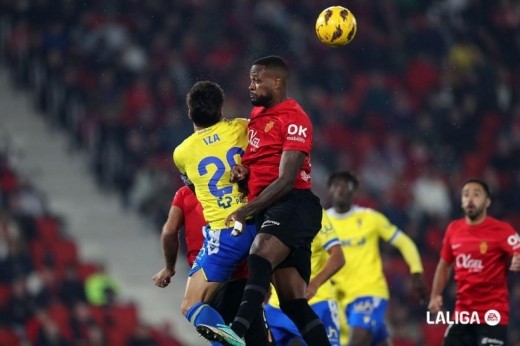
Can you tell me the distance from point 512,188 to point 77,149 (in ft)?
23.6

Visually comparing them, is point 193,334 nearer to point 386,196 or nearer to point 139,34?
point 386,196

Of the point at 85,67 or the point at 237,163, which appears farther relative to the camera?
the point at 85,67

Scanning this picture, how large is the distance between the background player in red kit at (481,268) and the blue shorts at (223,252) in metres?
2.76

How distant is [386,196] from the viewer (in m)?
21.3

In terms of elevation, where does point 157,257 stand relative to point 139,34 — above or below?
below

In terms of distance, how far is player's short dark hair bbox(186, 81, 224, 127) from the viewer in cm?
991

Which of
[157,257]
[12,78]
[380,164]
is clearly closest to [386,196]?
[380,164]

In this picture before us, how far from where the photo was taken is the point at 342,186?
13328 millimetres

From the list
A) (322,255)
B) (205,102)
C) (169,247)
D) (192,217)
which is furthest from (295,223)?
(322,255)

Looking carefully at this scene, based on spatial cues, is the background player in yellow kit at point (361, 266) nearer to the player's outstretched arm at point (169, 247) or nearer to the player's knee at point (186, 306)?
the player's outstretched arm at point (169, 247)

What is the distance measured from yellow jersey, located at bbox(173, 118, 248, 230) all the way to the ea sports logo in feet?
9.62

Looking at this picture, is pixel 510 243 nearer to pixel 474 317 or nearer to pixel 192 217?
pixel 474 317

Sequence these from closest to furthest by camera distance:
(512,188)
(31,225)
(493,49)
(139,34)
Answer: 1. (31,225)
2. (512,188)
3. (139,34)
4. (493,49)

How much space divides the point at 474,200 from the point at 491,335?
120cm
